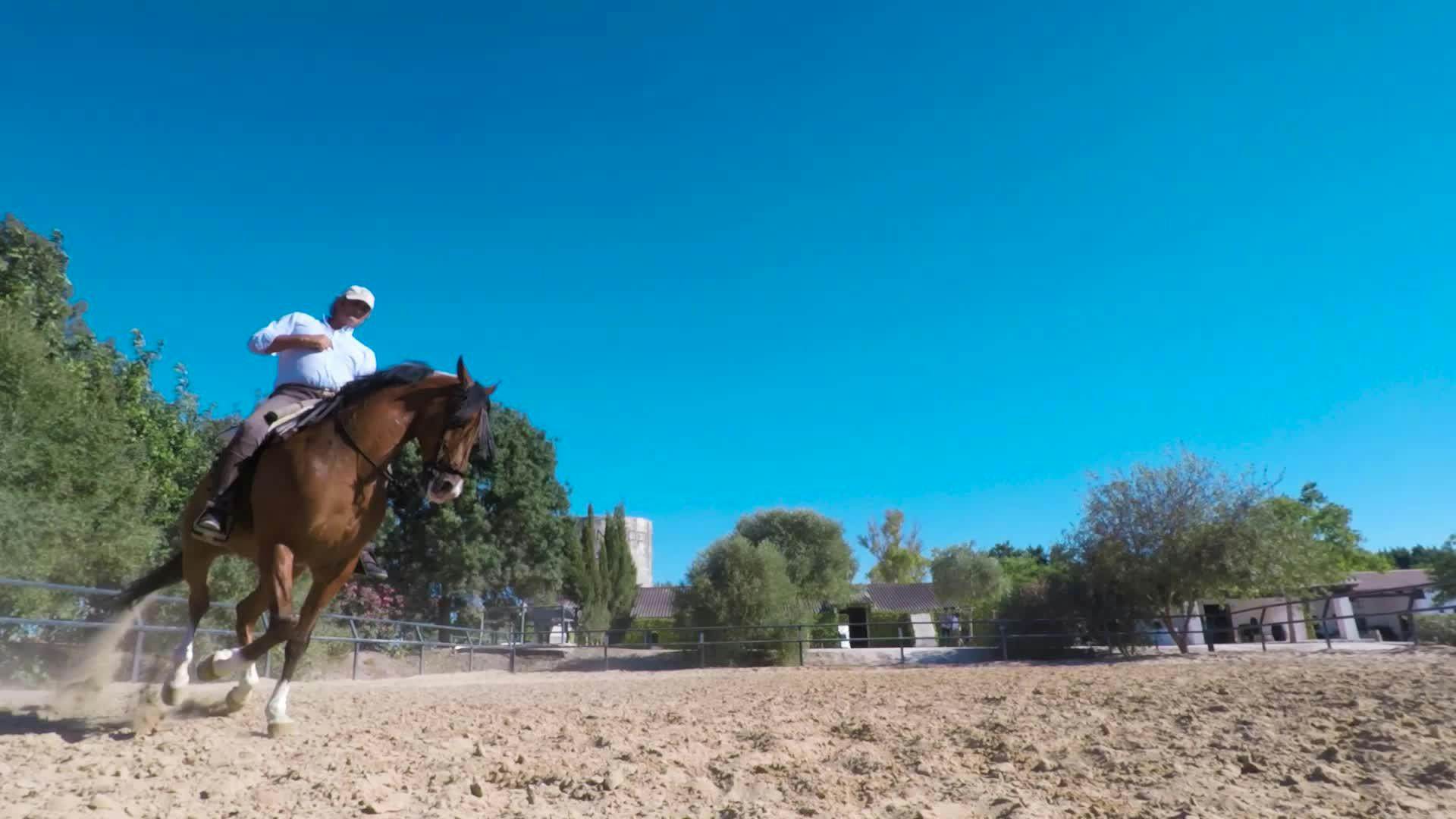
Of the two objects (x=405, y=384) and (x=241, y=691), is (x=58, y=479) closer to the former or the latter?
(x=241, y=691)

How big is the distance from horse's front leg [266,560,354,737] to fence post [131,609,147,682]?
5.59 m

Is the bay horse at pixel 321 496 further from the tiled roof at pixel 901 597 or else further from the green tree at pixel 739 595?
the tiled roof at pixel 901 597

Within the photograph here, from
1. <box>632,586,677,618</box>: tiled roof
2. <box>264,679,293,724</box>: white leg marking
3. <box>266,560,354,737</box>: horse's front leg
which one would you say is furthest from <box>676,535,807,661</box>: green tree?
<box>632,586,677,618</box>: tiled roof

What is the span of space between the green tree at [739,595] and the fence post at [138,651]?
48.7 ft

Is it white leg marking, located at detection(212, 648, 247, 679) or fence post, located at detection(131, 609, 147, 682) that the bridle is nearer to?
white leg marking, located at detection(212, 648, 247, 679)

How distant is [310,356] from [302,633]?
1.78 m

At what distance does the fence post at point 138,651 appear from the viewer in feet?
29.8

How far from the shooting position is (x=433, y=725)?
16.3ft

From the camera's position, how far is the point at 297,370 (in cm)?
508

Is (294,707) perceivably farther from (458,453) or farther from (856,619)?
(856,619)

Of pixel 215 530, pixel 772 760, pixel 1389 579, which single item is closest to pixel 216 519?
pixel 215 530

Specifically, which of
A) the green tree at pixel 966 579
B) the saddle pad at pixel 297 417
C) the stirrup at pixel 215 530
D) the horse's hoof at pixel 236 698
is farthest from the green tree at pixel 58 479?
the green tree at pixel 966 579

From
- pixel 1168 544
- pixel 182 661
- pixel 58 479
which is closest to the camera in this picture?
pixel 182 661

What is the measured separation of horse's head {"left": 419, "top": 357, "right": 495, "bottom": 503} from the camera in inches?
173
